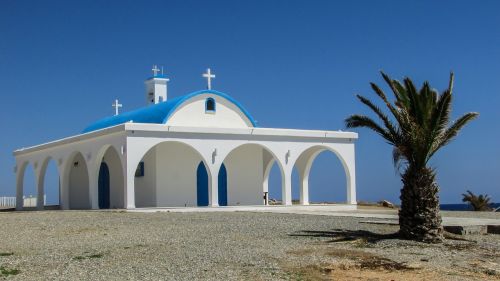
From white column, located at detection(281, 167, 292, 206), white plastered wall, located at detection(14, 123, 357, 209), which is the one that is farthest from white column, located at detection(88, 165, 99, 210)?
white column, located at detection(281, 167, 292, 206)

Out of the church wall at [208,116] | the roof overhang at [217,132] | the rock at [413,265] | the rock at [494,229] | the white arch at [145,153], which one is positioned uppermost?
the church wall at [208,116]

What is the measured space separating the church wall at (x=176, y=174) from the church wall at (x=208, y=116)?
1.07m

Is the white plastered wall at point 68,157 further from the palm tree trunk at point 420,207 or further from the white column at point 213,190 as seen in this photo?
the palm tree trunk at point 420,207

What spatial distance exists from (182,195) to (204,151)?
2466mm

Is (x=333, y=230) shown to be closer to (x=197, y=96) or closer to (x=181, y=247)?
(x=181, y=247)

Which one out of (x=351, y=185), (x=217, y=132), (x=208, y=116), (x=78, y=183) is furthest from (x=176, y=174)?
(x=351, y=185)

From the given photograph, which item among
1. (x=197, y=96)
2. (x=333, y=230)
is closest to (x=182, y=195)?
(x=197, y=96)

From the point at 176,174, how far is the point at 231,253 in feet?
52.5

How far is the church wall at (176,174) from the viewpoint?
2808 cm

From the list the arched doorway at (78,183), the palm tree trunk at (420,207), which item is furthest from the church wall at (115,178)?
the palm tree trunk at (420,207)

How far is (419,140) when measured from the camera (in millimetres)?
15727

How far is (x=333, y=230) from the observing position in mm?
17031

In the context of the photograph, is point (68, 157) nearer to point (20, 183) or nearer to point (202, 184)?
point (202, 184)

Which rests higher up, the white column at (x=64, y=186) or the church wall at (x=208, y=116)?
the church wall at (x=208, y=116)
